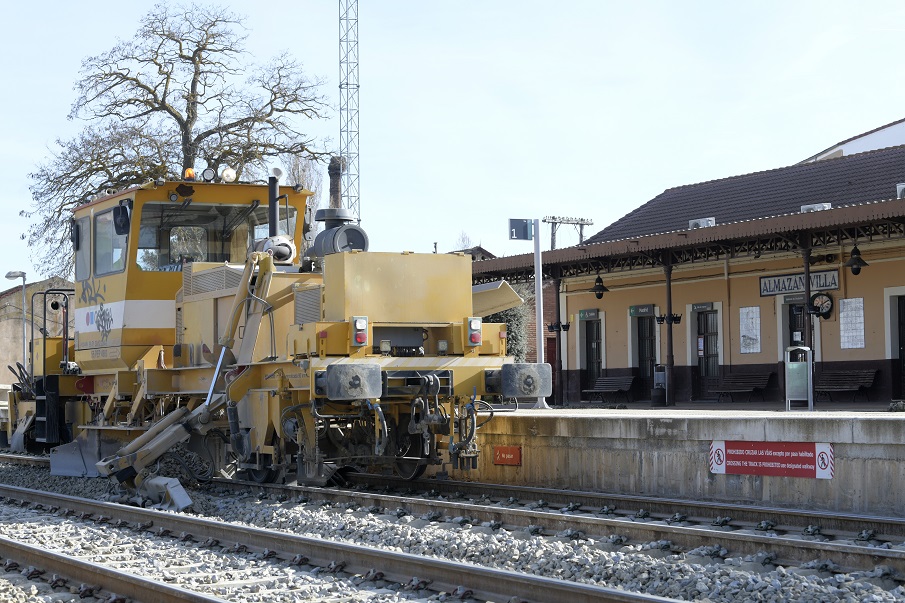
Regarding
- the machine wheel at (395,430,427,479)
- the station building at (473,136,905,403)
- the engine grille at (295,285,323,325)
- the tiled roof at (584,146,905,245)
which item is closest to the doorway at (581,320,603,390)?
the station building at (473,136,905,403)

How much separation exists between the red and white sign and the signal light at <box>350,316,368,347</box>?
150 inches

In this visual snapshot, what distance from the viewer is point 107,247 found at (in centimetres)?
1387

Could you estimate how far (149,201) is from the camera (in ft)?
43.3

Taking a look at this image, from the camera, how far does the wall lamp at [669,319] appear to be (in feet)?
83.6

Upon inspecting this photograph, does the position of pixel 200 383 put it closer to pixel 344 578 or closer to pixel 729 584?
pixel 344 578

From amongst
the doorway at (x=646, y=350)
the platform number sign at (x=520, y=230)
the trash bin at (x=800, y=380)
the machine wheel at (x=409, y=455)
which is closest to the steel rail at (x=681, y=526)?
the machine wheel at (x=409, y=455)

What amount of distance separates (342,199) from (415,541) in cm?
3474

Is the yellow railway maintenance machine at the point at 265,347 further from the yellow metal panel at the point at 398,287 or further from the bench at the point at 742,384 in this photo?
the bench at the point at 742,384

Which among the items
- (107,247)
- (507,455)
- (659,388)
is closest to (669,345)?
(659,388)

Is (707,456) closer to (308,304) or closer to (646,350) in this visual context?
(308,304)

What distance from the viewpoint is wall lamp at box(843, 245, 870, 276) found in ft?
70.7

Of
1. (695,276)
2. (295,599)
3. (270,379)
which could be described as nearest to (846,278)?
(695,276)

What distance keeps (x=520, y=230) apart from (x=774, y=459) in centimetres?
1161

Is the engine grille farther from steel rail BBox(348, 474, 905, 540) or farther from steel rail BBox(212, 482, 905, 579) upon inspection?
steel rail BBox(348, 474, 905, 540)
